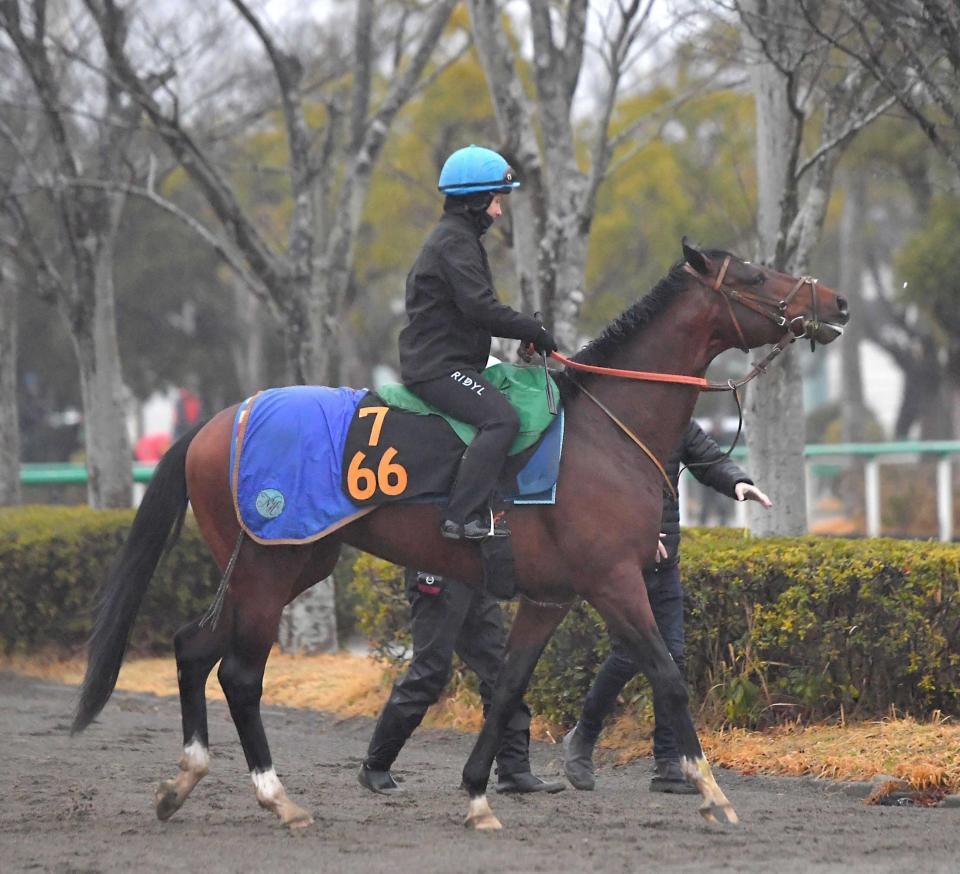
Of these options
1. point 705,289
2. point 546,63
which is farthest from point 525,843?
point 546,63

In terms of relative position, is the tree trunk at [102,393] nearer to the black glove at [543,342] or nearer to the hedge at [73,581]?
the hedge at [73,581]

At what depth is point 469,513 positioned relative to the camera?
5742mm

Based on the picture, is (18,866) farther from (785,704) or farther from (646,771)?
(785,704)

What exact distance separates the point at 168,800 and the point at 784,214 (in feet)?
15.6

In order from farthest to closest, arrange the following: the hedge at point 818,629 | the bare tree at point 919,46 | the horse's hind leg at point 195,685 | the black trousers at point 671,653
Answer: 1. the hedge at point 818,629
2. the bare tree at point 919,46
3. the black trousers at point 671,653
4. the horse's hind leg at point 195,685

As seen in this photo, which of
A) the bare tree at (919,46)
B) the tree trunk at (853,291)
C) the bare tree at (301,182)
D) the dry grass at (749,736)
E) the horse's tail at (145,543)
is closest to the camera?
the horse's tail at (145,543)

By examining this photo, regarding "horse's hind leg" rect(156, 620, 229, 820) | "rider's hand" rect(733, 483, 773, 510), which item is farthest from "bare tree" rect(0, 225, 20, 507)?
"rider's hand" rect(733, 483, 773, 510)

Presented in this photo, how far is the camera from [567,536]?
5.82 m

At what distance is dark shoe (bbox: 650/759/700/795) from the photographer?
264 inches

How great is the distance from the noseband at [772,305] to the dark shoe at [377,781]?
8.00ft

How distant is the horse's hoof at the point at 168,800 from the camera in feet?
19.3

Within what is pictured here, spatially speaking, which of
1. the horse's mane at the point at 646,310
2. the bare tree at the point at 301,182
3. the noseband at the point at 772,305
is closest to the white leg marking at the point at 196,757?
the horse's mane at the point at 646,310

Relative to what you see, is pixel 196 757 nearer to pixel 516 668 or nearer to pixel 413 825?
pixel 413 825

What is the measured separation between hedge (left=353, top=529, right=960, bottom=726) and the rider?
206cm
